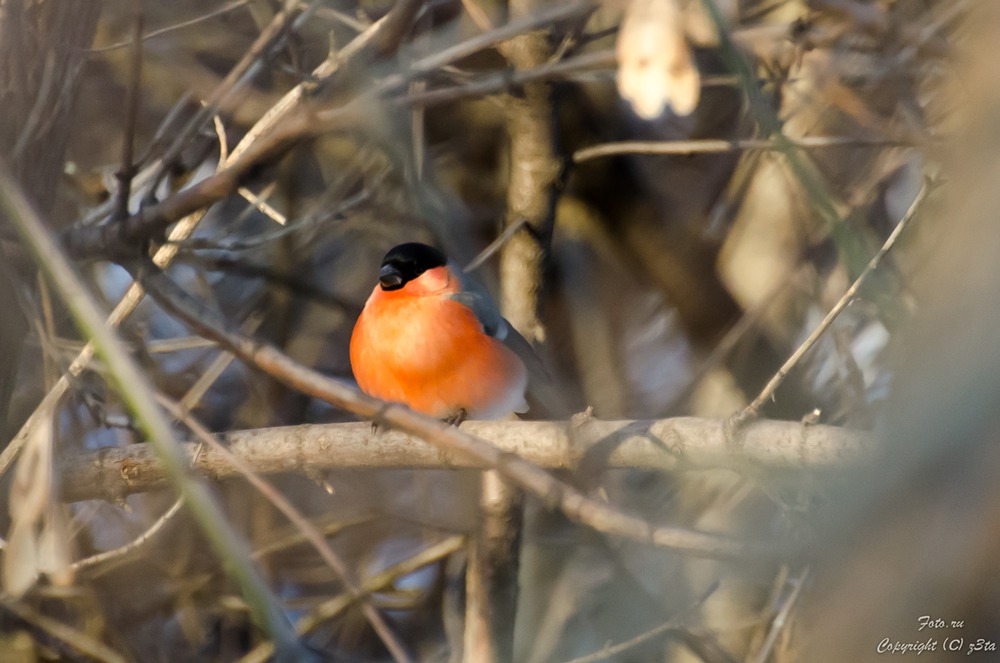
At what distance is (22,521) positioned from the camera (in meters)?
1.38

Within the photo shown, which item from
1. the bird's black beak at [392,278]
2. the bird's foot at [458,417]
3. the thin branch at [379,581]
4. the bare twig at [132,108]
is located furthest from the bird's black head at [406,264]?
the bare twig at [132,108]

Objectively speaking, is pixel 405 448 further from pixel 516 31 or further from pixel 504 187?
pixel 504 187

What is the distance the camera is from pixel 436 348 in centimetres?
329

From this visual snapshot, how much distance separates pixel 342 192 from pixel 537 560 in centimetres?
163

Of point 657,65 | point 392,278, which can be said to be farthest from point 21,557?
point 392,278

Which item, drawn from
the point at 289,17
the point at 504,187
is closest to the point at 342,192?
the point at 504,187

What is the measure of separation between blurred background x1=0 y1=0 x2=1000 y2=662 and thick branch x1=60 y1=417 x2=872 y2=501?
8 centimetres

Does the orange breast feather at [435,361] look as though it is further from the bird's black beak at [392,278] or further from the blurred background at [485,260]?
the blurred background at [485,260]

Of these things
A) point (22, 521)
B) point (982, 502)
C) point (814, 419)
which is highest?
point (814, 419)

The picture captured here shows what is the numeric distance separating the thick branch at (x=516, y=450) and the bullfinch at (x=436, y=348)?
0.55m

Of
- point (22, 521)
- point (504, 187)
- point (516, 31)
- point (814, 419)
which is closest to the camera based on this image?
point (22, 521)

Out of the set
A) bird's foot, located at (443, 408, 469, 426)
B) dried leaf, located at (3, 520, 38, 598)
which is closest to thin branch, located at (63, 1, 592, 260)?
dried leaf, located at (3, 520, 38, 598)

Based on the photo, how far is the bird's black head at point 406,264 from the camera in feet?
11.4

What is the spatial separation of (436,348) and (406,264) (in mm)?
339
